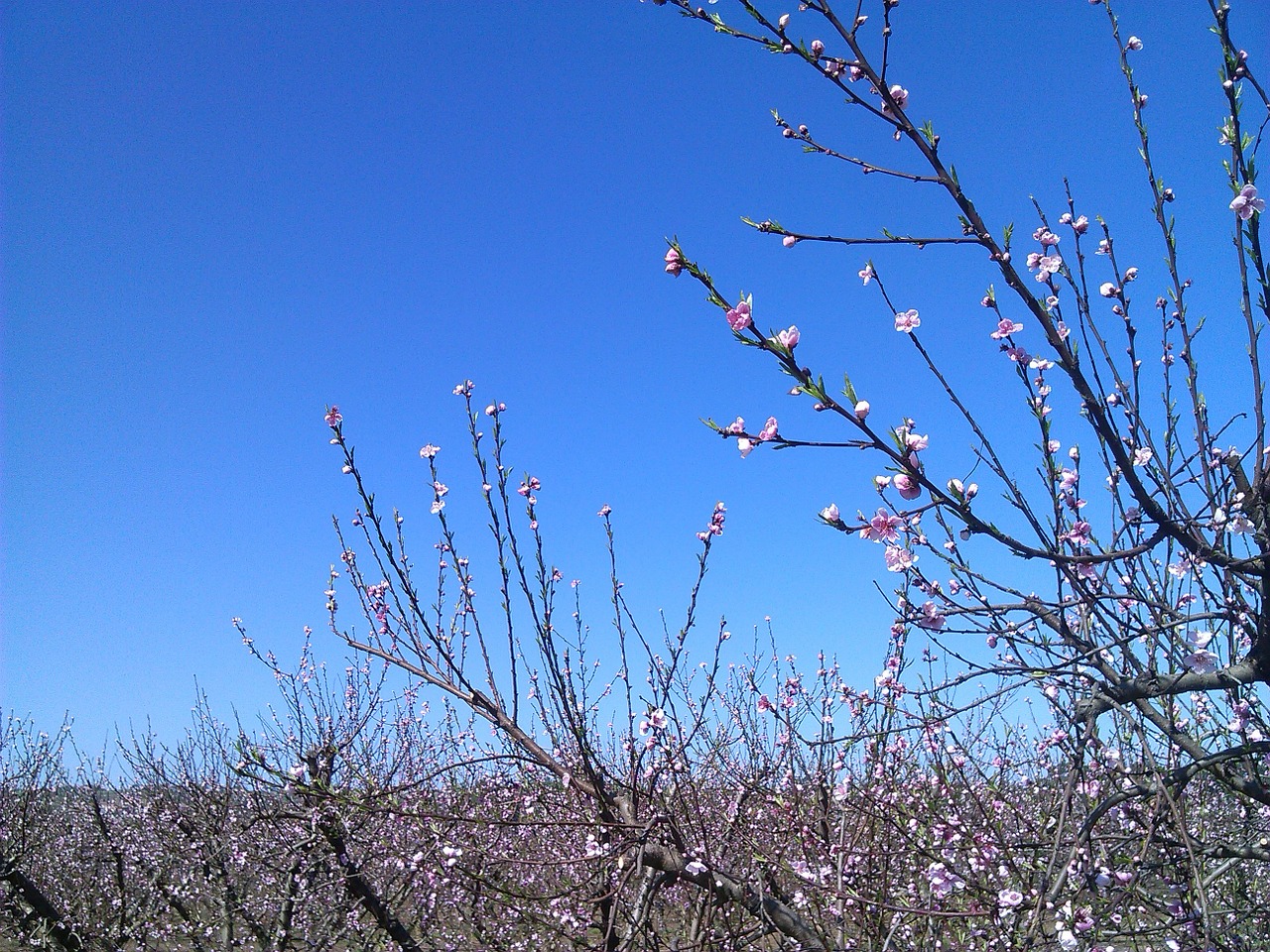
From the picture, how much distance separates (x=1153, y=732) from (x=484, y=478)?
2792 millimetres

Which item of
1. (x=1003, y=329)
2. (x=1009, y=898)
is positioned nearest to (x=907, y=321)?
(x=1003, y=329)

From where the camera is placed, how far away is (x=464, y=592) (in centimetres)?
405

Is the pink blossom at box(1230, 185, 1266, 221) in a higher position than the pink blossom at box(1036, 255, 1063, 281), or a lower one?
lower

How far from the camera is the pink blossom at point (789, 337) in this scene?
187 centimetres

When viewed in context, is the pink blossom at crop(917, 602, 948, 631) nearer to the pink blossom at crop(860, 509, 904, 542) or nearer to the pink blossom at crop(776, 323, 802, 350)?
the pink blossom at crop(860, 509, 904, 542)

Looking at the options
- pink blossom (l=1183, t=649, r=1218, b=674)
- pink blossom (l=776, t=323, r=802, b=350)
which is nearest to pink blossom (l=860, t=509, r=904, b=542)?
pink blossom (l=776, t=323, r=802, b=350)

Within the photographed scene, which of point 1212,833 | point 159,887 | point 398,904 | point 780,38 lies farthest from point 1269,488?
point 159,887

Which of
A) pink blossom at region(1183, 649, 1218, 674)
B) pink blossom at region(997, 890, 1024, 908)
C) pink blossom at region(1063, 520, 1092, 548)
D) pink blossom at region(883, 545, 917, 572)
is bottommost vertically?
pink blossom at region(997, 890, 1024, 908)

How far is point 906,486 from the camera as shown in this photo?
198 cm

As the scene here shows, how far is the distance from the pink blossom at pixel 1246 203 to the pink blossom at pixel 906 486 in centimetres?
120

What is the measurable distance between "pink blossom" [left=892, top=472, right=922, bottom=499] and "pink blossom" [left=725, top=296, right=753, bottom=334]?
511 mm

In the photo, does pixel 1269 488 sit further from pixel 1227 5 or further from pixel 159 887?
pixel 159 887

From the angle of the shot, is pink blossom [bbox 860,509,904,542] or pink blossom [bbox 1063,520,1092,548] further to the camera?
pink blossom [bbox 1063,520,1092,548]

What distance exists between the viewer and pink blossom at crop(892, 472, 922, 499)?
196 centimetres
